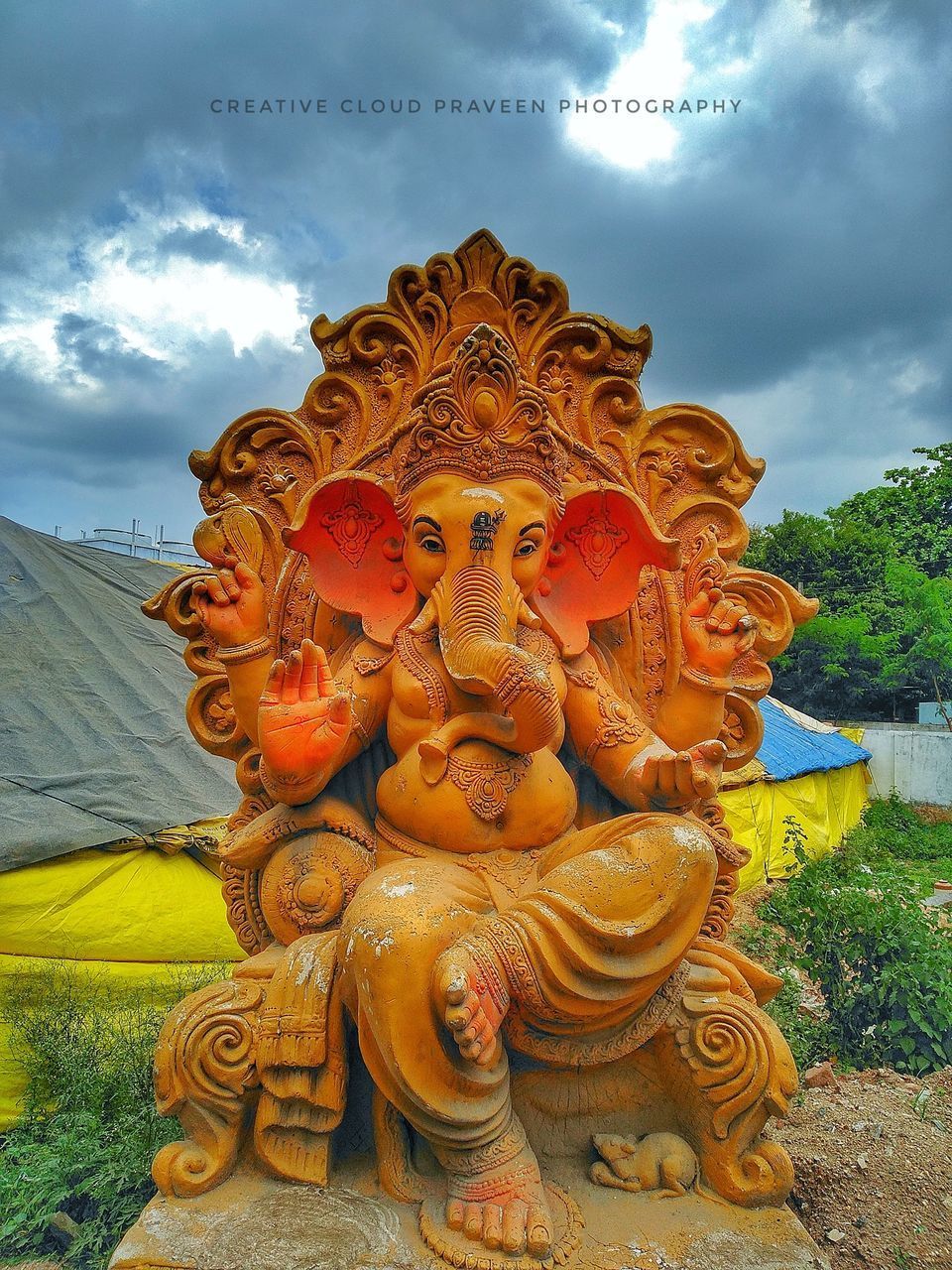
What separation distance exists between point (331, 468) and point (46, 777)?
12.7 feet

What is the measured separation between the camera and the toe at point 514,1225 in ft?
6.22

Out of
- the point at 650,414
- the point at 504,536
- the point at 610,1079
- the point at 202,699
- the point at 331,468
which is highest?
the point at 650,414

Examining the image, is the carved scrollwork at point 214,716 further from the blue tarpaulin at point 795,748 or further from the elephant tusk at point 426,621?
the blue tarpaulin at point 795,748

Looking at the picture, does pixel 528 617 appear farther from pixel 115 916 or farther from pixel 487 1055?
pixel 115 916

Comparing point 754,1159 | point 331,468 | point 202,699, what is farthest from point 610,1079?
point 331,468

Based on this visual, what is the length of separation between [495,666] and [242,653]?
35.3 inches

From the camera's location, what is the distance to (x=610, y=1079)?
2.34 metres

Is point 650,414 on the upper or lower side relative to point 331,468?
upper

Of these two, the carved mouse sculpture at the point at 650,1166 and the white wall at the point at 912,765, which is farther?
the white wall at the point at 912,765

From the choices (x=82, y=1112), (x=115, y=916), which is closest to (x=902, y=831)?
(x=115, y=916)

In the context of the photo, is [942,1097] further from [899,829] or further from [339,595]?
[899,829]

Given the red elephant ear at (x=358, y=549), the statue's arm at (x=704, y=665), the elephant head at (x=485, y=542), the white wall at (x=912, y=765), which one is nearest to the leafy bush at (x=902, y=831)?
the white wall at (x=912, y=765)

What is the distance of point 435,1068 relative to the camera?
6.38 feet

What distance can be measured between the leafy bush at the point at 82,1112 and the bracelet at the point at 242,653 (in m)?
2.02
